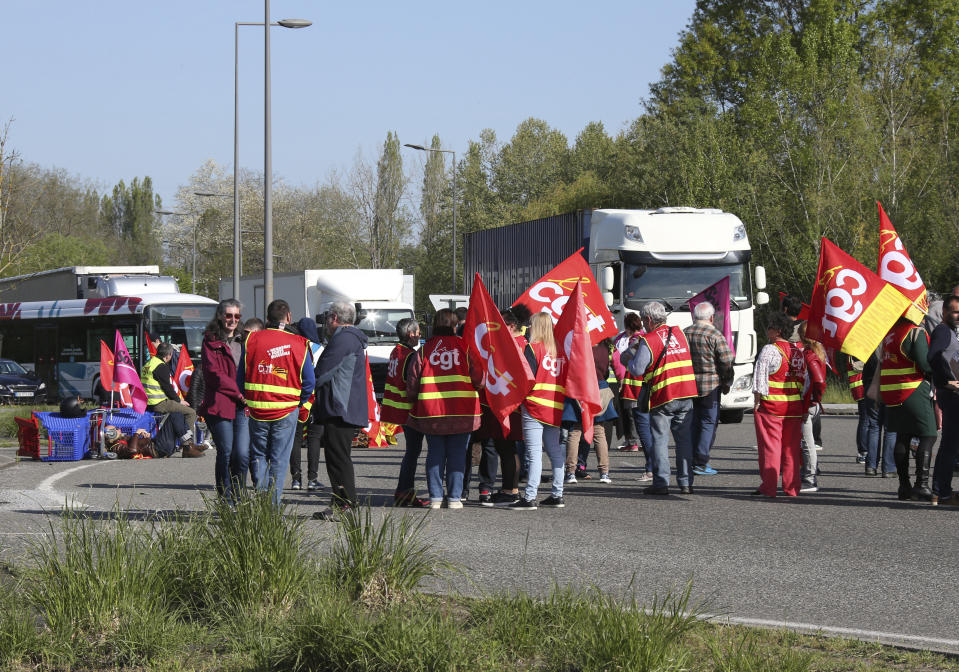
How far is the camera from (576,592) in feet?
19.4

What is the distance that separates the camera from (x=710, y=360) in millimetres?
12531

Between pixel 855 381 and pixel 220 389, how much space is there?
306 inches

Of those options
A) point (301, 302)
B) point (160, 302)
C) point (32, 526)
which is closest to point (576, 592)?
point (32, 526)

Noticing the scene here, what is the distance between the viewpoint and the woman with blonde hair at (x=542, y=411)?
10812 mm

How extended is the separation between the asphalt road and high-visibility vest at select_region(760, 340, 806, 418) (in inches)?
33.4

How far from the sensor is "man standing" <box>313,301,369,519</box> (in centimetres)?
1006

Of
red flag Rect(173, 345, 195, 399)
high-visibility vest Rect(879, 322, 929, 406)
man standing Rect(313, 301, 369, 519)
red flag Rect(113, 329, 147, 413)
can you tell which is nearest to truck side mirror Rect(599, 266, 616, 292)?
red flag Rect(173, 345, 195, 399)

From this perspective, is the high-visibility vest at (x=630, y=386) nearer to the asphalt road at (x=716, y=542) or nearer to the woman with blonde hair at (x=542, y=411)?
the asphalt road at (x=716, y=542)

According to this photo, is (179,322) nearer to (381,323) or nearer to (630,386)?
(381,323)

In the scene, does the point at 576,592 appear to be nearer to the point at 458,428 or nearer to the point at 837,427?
the point at 458,428

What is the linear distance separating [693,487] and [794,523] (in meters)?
2.42

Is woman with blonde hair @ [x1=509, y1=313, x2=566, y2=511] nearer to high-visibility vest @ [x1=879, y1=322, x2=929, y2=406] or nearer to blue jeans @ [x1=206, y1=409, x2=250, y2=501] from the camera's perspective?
blue jeans @ [x1=206, y1=409, x2=250, y2=501]

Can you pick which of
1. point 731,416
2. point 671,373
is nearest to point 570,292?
point 671,373

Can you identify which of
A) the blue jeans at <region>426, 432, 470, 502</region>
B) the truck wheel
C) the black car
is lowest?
the black car
